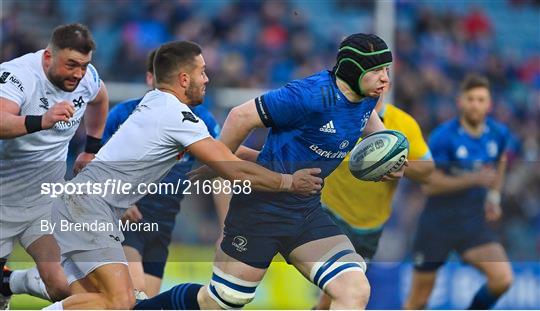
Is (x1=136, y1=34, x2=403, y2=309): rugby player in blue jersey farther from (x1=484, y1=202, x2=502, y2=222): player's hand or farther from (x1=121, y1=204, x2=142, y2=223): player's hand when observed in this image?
(x1=484, y1=202, x2=502, y2=222): player's hand

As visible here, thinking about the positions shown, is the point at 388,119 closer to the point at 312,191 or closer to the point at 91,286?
the point at 312,191

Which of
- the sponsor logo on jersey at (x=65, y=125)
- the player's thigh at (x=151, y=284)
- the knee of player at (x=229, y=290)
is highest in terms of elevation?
the sponsor logo on jersey at (x=65, y=125)

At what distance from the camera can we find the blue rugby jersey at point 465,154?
34.8 ft

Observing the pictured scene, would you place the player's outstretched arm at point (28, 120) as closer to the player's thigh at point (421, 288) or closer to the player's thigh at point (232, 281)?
the player's thigh at point (232, 281)

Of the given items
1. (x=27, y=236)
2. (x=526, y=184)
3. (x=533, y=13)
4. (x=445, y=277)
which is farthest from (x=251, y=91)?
(x=27, y=236)

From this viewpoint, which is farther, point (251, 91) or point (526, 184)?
point (251, 91)

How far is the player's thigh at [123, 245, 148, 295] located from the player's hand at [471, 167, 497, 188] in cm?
370

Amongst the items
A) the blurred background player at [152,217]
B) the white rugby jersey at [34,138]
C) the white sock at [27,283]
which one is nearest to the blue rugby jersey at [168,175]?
the blurred background player at [152,217]

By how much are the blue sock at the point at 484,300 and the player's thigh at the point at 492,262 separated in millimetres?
112

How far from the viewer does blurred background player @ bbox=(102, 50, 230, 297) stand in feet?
26.9

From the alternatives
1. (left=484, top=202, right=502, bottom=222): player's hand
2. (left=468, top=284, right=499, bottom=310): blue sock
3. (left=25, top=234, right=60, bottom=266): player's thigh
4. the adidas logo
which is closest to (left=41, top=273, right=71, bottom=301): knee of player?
(left=25, top=234, right=60, bottom=266): player's thigh

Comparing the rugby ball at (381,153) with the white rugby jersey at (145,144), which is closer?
the white rugby jersey at (145,144)

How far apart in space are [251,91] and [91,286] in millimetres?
9284

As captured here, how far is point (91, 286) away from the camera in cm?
730
